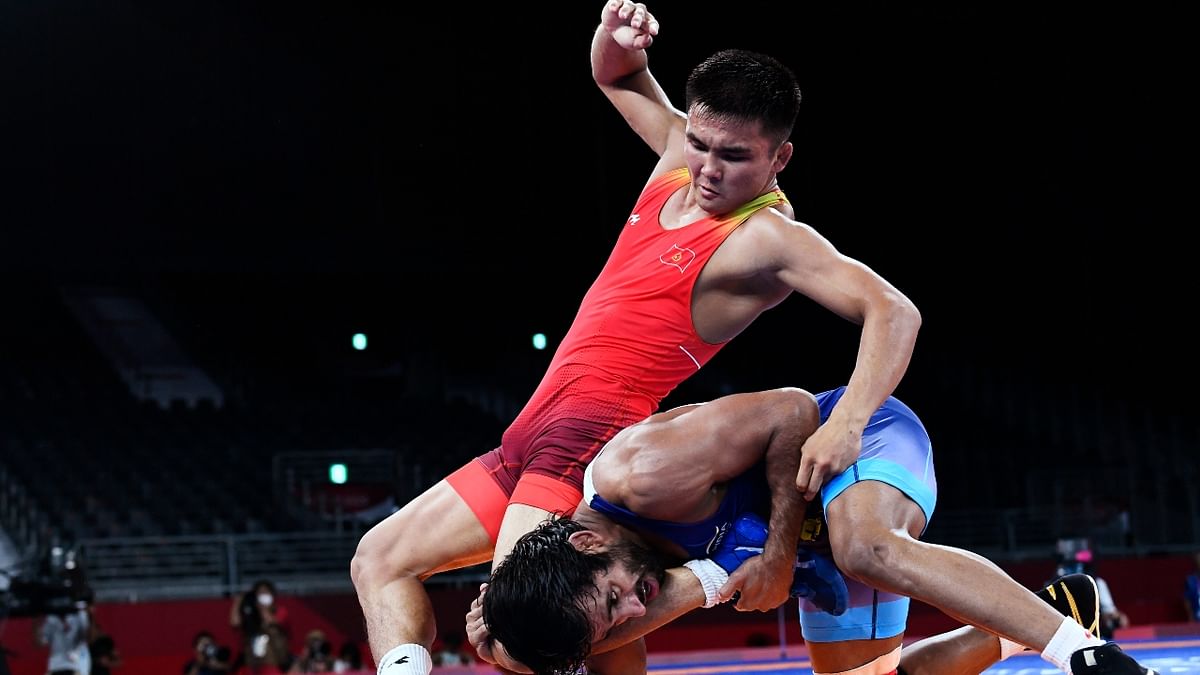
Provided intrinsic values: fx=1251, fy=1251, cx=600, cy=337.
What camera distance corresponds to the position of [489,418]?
13.7m

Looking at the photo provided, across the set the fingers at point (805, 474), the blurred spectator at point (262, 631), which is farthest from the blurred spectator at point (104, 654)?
the fingers at point (805, 474)

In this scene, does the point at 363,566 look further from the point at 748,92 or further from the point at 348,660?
the point at 348,660

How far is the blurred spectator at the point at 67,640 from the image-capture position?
733 centimetres

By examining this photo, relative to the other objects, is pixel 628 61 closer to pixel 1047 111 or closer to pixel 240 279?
pixel 1047 111

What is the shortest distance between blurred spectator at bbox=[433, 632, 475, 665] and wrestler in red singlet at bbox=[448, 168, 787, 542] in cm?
480

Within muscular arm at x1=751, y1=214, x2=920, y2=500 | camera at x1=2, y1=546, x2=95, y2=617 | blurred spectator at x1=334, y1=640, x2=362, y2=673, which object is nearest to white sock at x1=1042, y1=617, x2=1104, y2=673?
muscular arm at x1=751, y1=214, x2=920, y2=500

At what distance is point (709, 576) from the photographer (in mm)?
2297

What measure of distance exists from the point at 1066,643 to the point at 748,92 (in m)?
1.16

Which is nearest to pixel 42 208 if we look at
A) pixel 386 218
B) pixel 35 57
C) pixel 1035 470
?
pixel 35 57

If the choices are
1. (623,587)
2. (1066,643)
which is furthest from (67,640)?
(1066,643)

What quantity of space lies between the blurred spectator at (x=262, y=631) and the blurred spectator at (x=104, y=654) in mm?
704

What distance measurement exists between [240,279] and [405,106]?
4.57m

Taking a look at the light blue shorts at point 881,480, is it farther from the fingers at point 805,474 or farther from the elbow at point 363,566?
the elbow at point 363,566

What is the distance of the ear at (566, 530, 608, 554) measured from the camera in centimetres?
217
